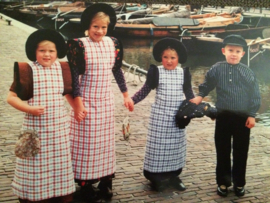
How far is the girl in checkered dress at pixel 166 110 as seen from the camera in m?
3.07

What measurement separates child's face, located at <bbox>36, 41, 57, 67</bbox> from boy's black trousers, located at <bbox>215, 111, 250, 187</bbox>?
57.1 inches

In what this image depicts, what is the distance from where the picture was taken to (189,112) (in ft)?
10.1

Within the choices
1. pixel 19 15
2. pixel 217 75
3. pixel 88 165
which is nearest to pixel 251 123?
pixel 217 75

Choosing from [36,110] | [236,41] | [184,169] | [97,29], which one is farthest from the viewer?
[184,169]

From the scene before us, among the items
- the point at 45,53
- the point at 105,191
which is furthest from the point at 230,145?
the point at 45,53

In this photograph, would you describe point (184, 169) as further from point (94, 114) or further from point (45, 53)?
point (45, 53)

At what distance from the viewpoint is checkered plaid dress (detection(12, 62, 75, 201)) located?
260 cm

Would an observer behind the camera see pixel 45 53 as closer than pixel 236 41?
Yes

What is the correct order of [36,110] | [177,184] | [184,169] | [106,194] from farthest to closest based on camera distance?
[184,169] → [177,184] → [106,194] → [36,110]

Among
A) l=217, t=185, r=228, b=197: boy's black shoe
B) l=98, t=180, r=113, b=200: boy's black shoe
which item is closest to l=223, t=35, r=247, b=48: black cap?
l=217, t=185, r=228, b=197: boy's black shoe

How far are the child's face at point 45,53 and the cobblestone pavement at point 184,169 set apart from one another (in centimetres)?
117

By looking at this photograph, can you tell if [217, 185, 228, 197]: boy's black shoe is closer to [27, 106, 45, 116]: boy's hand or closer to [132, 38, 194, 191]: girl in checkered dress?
[132, 38, 194, 191]: girl in checkered dress

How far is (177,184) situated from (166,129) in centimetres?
55

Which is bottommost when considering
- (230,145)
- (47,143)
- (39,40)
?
(230,145)
